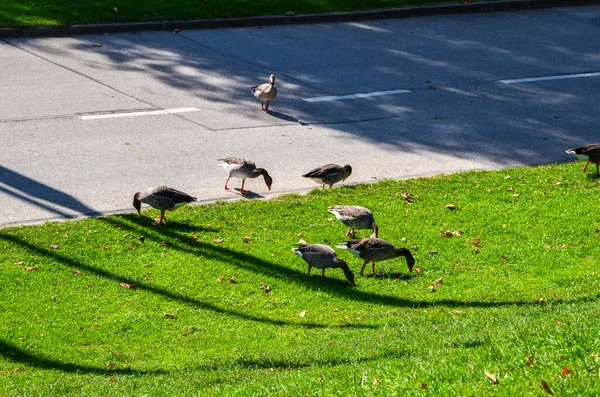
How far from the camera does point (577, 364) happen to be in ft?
24.2

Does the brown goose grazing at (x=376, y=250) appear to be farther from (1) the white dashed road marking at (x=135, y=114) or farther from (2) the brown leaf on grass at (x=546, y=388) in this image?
(1) the white dashed road marking at (x=135, y=114)

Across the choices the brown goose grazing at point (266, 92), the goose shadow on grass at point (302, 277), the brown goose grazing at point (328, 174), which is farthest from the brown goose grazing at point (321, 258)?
the brown goose grazing at point (266, 92)

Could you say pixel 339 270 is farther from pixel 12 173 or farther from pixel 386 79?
pixel 386 79

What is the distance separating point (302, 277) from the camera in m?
11.1

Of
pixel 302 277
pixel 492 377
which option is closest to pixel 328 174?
pixel 302 277

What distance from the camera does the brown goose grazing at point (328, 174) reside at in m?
13.3

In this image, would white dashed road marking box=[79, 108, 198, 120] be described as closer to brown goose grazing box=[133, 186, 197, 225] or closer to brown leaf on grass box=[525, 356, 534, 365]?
brown goose grazing box=[133, 186, 197, 225]

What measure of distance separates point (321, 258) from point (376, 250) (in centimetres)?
67

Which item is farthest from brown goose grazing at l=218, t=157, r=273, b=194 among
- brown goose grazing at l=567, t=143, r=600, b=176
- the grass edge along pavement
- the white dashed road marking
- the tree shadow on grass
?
the grass edge along pavement

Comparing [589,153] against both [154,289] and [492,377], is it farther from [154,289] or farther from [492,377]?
[492,377]

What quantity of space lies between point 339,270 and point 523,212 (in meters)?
3.19

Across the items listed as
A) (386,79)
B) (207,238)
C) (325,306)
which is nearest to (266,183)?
(207,238)

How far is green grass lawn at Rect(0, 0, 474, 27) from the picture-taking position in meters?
20.7

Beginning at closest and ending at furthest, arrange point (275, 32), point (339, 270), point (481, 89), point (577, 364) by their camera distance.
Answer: point (577, 364)
point (339, 270)
point (481, 89)
point (275, 32)
